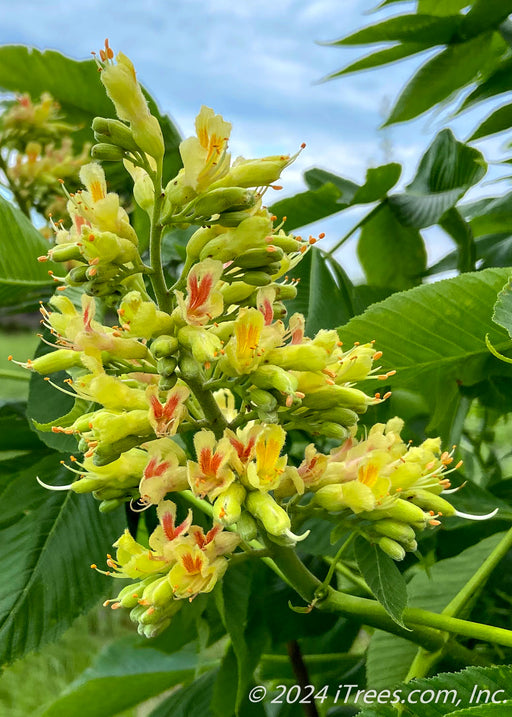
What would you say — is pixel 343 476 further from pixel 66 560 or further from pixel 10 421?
pixel 10 421

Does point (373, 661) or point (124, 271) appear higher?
point (124, 271)

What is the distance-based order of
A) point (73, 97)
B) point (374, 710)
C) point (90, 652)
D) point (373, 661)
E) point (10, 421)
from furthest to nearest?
point (90, 652)
point (73, 97)
point (10, 421)
point (373, 661)
point (374, 710)

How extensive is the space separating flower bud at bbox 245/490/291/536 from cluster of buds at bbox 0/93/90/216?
45.8 inches

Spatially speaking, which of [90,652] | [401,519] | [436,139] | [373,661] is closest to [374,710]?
[401,519]

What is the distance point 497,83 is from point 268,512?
0.96 meters

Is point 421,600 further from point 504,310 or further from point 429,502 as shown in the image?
point 504,310

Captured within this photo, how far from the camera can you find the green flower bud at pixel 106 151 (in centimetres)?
73

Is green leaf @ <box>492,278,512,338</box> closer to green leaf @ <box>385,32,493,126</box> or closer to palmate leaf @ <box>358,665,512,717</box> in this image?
palmate leaf @ <box>358,665,512,717</box>

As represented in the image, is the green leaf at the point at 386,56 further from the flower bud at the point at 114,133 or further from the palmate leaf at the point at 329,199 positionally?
the flower bud at the point at 114,133

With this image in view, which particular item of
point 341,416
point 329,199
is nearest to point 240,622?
point 341,416

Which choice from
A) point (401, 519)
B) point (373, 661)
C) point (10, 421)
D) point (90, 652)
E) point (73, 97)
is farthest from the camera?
point (90, 652)

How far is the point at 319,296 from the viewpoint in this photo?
1.11 meters

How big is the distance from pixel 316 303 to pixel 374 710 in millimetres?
580

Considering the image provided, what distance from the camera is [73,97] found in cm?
165
